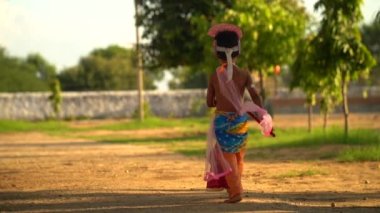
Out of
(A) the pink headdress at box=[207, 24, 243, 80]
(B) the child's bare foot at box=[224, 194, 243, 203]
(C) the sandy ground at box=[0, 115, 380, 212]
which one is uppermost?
(A) the pink headdress at box=[207, 24, 243, 80]

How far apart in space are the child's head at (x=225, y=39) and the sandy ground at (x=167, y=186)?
68.7 inches

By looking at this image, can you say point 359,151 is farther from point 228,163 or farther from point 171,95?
point 171,95

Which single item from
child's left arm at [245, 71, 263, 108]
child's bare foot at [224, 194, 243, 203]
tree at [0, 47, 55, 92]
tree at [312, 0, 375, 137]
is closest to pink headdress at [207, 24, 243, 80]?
child's left arm at [245, 71, 263, 108]

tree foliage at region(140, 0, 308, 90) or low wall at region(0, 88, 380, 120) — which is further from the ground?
tree foliage at region(140, 0, 308, 90)

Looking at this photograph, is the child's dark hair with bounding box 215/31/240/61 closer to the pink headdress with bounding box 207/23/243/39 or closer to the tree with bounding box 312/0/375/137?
the pink headdress with bounding box 207/23/243/39

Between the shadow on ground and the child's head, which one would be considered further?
the child's head

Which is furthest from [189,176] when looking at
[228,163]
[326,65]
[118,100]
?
[118,100]

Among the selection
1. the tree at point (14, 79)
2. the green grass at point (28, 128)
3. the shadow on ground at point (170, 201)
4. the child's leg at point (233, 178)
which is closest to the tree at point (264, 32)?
the green grass at point (28, 128)

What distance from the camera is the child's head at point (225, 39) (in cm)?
A: 876

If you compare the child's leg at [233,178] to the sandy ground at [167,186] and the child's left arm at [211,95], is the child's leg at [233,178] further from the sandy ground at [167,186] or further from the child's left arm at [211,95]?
the child's left arm at [211,95]

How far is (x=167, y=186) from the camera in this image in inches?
420

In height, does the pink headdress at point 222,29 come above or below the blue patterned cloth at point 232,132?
above

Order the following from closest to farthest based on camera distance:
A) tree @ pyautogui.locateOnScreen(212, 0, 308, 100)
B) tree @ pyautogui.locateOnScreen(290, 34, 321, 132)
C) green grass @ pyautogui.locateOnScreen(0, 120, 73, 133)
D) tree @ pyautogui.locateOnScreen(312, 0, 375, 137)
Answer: tree @ pyautogui.locateOnScreen(312, 0, 375, 137) < tree @ pyautogui.locateOnScreen(290, 34, 321, 132) < tree @ pyautogui.locateOnScreen(212, 0, 308, 100) < green grass @ pyautogui.locateOnScreen(0, 120, 73, 133)

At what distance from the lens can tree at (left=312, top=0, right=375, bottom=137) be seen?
18234 mm
